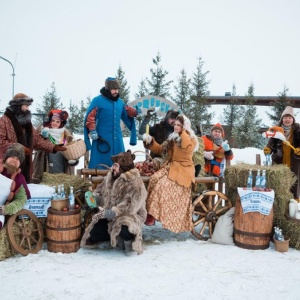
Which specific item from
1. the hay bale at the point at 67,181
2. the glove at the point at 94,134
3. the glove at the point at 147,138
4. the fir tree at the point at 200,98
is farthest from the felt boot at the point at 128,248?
the fir tree at the point at 200,98

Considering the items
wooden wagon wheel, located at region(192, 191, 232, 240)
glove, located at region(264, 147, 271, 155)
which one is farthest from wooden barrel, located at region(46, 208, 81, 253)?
glove, located at region(264, 147, 271, 155)

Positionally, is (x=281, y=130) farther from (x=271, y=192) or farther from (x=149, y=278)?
(x=149, y=278)

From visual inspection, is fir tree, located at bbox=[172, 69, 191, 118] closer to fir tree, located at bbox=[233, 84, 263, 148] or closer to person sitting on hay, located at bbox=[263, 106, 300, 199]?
fir tree, located at bbox=[233, 84, 263, 148]

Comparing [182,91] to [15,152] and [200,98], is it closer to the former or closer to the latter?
[200,98]

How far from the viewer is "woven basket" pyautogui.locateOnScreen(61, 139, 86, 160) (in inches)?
210

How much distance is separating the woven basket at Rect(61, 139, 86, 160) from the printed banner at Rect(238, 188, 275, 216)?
2549 millimetres

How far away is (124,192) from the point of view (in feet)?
14.3

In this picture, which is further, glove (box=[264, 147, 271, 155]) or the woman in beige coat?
glove (box=[264, 147, 271, 155])

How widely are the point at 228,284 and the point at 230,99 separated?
23.6 metres

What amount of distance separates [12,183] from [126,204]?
1379 millimetres

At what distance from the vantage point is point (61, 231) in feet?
14.1

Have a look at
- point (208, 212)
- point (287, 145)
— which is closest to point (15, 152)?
point (208, 212)

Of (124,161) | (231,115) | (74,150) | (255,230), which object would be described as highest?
(231,115)

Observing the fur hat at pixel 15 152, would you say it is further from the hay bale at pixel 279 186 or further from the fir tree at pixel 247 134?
the fir tree at pixel 247 134
